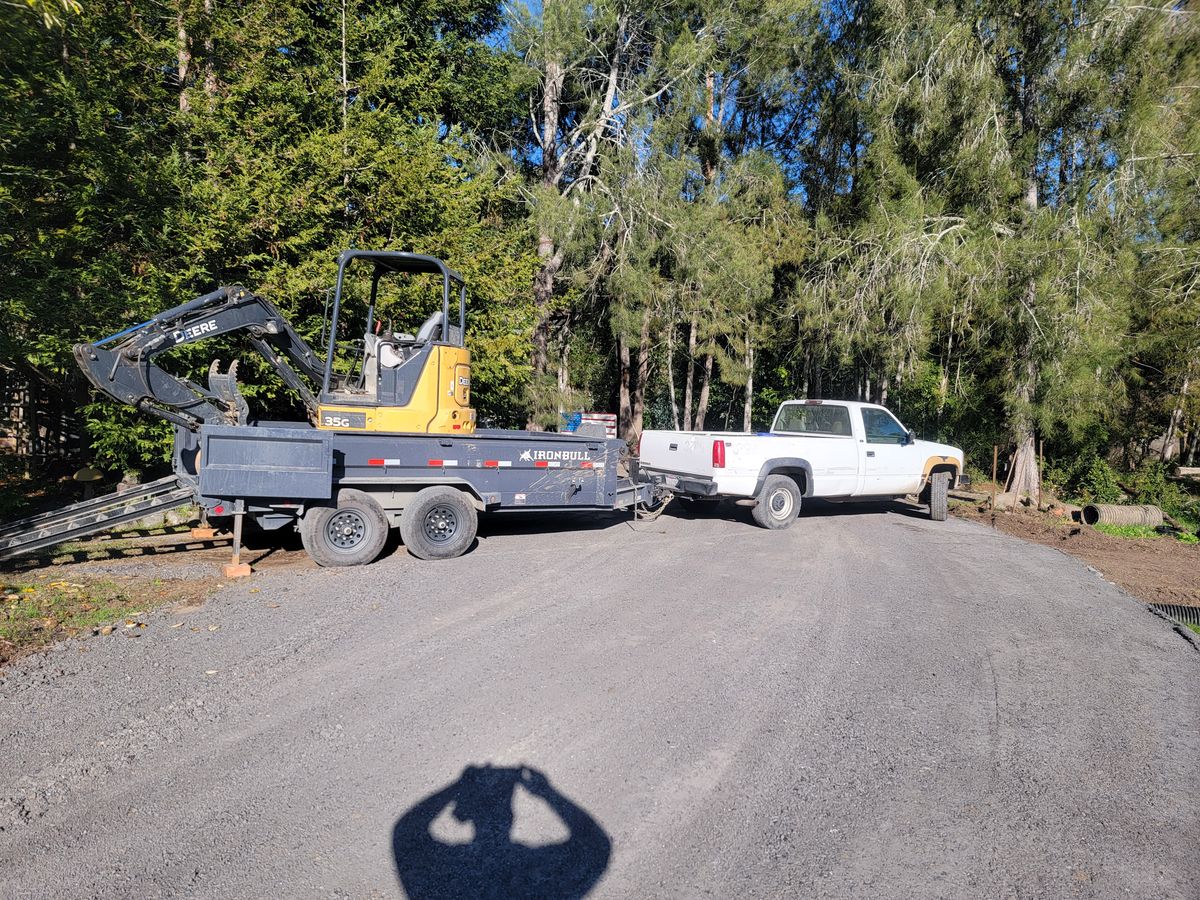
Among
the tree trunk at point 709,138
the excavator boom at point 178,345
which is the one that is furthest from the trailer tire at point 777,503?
the tree trunk at point 709,138

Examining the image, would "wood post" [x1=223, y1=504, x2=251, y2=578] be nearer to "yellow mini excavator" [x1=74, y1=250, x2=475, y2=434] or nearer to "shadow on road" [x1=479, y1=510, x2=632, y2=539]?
"yellow mini excavator" [x1=74, y1=250, x2=475, y2=434]

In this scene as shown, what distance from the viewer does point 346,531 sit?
8555 millimetres

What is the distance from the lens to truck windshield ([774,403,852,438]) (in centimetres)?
1256

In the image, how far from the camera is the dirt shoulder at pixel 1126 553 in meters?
8.97

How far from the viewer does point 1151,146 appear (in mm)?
13766

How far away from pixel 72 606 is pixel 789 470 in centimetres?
978

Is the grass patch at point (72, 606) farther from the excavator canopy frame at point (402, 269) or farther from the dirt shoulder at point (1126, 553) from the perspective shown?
the dirt shoulder at point (1126, 553)

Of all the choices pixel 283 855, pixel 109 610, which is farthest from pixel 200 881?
pixel 109 610

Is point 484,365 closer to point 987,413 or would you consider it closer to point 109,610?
point 109,610

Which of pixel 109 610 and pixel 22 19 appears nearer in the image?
pixel 109 610

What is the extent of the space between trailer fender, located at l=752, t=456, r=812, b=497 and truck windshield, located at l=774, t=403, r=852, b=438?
1011 millimetres

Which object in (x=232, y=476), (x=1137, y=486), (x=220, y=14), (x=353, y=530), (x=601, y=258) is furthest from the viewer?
(x=601, y=258)

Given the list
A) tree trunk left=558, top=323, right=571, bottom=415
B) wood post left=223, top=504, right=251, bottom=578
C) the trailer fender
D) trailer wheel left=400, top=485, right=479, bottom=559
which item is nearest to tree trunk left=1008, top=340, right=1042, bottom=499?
the trailer fender

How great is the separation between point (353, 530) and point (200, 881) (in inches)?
229
